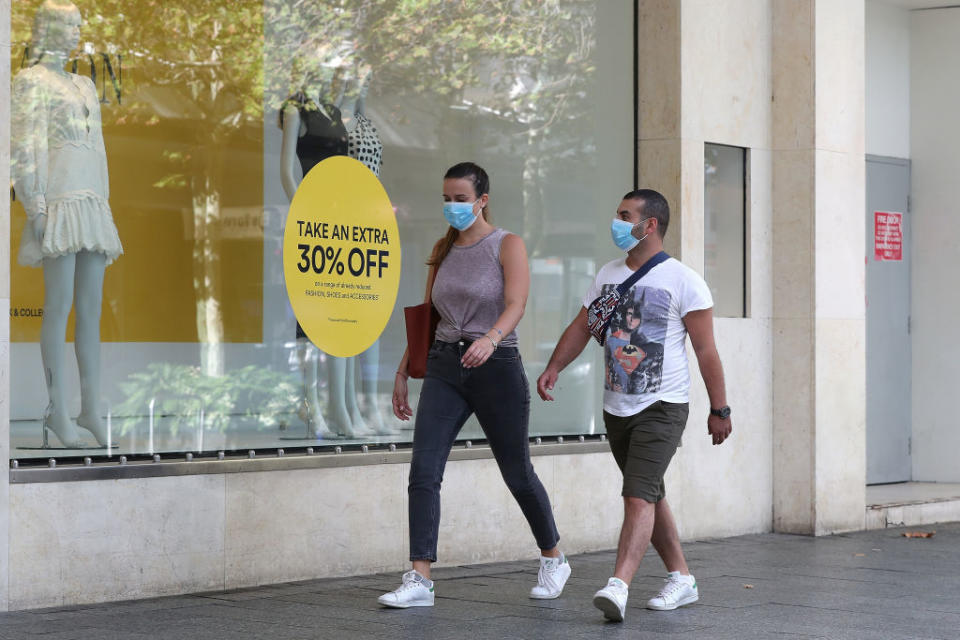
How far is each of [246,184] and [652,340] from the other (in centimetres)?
271

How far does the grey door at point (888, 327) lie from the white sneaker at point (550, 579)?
6191 mm

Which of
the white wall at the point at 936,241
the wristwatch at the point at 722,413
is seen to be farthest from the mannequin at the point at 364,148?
the white wall at the point at 936,241

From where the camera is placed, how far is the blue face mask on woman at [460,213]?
6.99m

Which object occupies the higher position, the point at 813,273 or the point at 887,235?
the point at 887,235

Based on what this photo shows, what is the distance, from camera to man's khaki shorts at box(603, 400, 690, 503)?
670 cm

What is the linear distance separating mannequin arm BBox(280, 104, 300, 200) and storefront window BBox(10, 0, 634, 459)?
0.02 m

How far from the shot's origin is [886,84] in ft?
43.0

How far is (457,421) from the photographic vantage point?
7.00 m

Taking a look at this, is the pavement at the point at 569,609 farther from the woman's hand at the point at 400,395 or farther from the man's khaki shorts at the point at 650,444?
the woman's hand at the point at 400,395

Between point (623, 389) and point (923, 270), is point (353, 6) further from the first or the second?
point (923, 270)

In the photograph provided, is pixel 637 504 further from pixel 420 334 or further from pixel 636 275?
pixel 420 334

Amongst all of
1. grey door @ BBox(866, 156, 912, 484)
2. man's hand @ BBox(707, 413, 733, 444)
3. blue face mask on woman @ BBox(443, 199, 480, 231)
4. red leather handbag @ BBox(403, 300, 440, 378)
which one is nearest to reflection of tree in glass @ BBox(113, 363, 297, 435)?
red leather handbag @ BBox(403, 300, 440, 378)

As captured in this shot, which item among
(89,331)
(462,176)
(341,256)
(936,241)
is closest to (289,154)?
(341,256)

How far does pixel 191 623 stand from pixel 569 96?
4.85m
